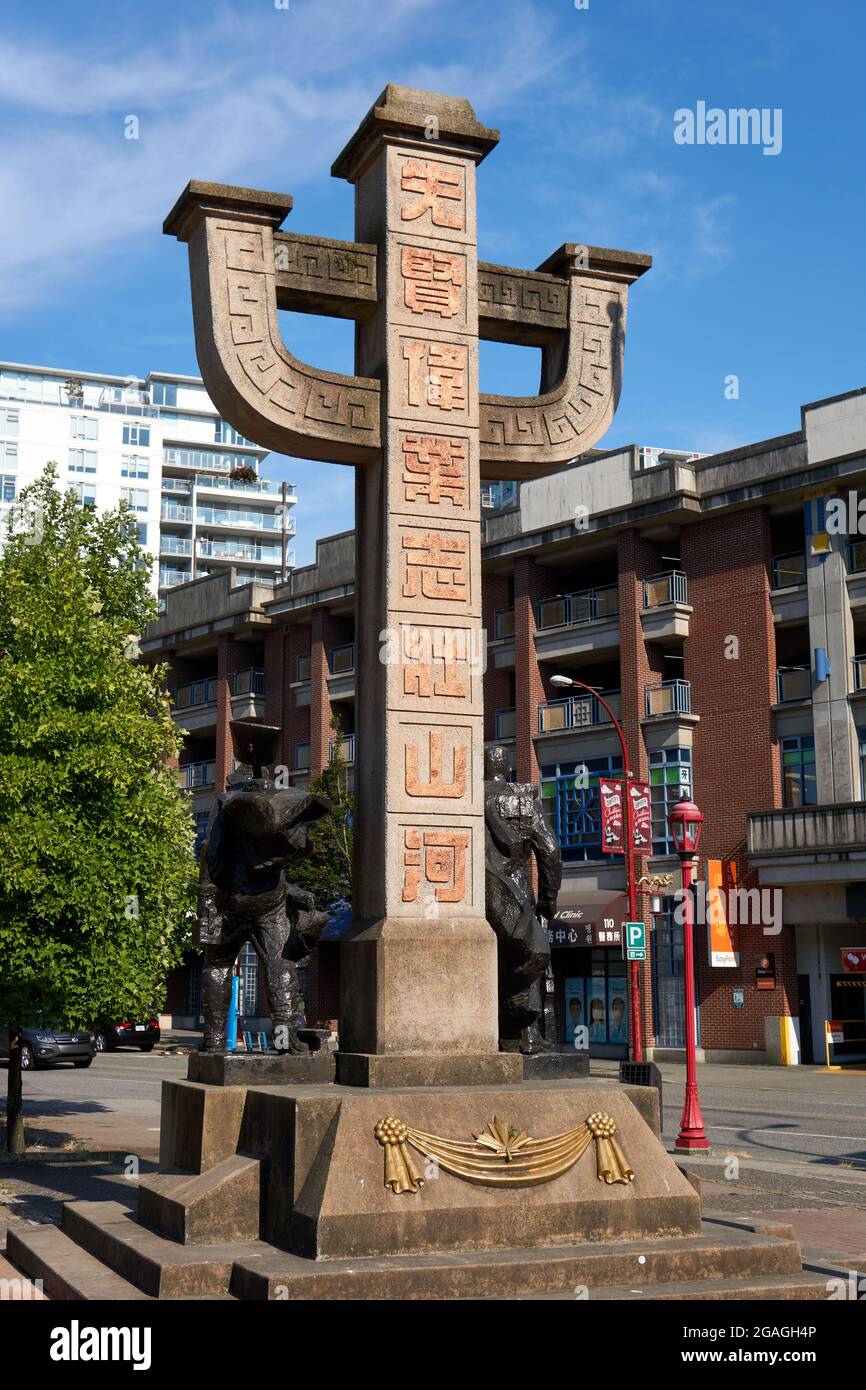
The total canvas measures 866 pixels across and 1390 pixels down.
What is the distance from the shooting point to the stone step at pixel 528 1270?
6.96 metres

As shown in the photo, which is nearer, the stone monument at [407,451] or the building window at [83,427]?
the stone monument at [407,451]

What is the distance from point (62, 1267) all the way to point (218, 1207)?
1.07 m

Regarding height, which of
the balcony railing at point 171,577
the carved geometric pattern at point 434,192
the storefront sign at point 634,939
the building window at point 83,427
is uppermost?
the building window at point 83,427

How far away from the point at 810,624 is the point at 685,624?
12.5 feet

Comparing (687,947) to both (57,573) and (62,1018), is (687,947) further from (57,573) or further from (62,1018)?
(57,573)

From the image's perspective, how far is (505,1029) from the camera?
9.83 m

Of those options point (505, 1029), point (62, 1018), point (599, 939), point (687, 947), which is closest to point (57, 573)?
point (62, 1018)

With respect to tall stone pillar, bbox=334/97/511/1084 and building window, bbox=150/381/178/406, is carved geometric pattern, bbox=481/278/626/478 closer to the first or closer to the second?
tall stone pillar, bbox=334/97/511/1084

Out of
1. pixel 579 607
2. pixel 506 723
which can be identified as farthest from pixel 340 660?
pixel 579 607

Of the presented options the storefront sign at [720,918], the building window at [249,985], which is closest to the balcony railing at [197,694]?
the building window at [249,985]

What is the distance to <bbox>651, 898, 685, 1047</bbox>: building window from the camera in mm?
38969

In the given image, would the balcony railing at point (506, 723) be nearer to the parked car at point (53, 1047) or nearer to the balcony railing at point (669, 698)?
the balcony railing at point (669, 698)

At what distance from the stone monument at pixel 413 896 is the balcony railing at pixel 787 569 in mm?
28530

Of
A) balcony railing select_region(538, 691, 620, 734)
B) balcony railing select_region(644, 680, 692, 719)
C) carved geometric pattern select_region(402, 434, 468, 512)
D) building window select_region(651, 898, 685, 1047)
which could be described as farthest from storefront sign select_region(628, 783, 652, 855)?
carved geometric pattern select_region(402, 434, 468, 512)
